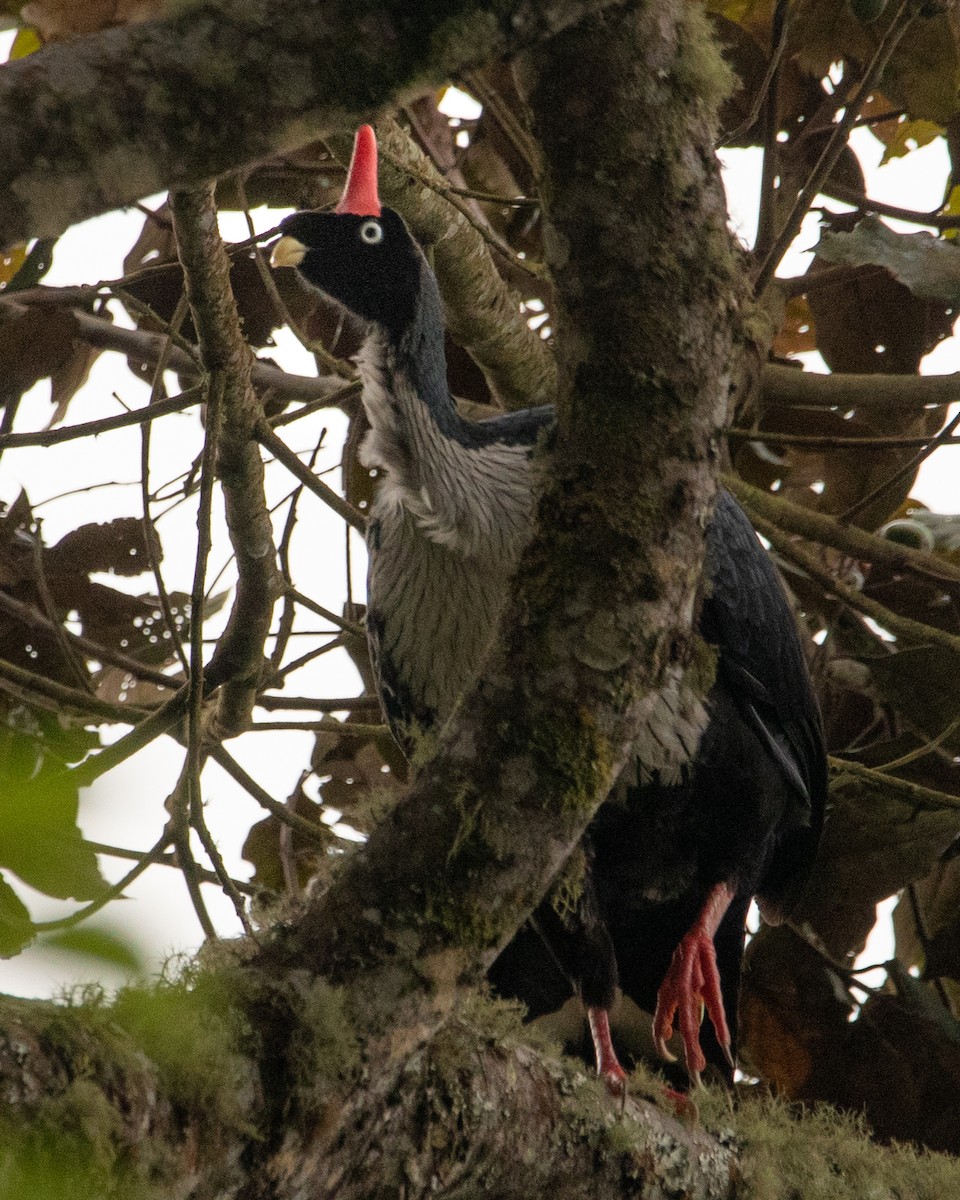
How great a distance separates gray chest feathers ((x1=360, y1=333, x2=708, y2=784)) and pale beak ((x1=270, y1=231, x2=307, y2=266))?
0.30m

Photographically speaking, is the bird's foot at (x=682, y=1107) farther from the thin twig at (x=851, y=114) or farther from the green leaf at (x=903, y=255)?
the thin twig at (x=851, y=114)

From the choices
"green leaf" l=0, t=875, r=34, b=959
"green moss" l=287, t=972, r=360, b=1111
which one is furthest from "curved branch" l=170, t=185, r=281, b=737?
"green leaf" l=0, t=875, r=34, b=959

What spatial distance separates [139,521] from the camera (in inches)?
160

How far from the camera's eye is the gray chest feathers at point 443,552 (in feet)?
11.7

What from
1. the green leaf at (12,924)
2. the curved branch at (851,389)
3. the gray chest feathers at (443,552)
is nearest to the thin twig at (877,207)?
the curved branch at (851,389)

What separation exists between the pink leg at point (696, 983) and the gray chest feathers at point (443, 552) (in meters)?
0.41

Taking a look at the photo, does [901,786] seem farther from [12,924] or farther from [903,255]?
[12,924]

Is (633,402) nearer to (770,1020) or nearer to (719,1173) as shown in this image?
(719,1173)

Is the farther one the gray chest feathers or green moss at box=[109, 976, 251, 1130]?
the gray chest feathers

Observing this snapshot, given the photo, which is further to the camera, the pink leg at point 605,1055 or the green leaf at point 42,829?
the pink leg at point 605,1055

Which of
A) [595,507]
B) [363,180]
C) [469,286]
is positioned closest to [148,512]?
[363,180]

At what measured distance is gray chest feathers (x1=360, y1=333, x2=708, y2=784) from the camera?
11.7ft

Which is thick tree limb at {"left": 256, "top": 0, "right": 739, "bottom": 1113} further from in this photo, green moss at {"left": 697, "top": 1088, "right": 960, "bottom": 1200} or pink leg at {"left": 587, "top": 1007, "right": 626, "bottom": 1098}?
green moss at {"left": 697, "top": 1088, "right": 960, "bottom": 1200}

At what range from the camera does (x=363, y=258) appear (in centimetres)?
365
